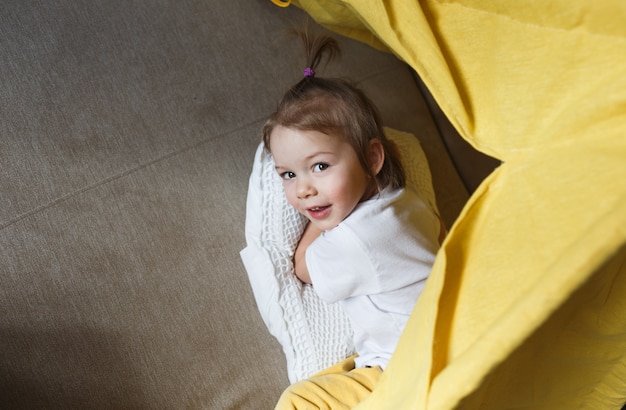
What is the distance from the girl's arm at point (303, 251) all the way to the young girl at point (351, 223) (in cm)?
10

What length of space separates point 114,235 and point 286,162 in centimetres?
35

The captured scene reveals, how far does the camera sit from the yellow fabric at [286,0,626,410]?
0.48 meters

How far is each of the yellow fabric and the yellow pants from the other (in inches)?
9.7

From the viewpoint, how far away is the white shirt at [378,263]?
914mm

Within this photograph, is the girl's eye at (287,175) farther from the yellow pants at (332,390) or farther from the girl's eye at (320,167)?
the yellow pants at (332,390)

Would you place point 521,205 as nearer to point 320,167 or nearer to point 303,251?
point 320,167

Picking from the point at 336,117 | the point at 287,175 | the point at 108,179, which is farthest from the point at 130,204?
the point at 336,117

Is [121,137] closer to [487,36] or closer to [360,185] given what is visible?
[360,185]

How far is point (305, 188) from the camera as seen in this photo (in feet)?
3.11

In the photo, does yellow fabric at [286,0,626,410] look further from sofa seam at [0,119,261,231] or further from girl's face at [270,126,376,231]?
sofa seam at [0,119,261,231]

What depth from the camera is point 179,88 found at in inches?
44.5

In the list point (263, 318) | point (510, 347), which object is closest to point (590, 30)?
point (510, 347)

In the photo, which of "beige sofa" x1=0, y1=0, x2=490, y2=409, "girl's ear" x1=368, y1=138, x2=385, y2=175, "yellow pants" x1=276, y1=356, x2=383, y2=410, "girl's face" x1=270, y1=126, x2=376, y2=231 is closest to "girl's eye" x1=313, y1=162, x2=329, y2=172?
"girl's face" x1=270, y1=126, x2=376, y2=231

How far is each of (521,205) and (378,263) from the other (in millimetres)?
376
